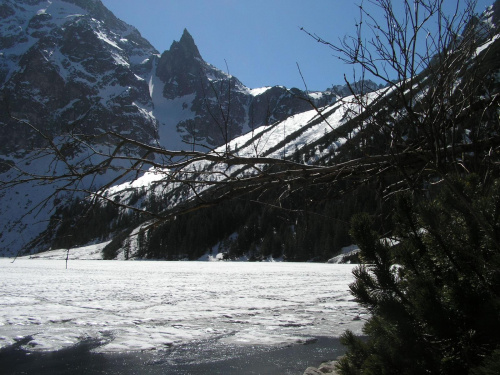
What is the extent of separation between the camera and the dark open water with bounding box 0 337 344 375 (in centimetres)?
355

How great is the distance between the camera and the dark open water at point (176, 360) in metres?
3.55

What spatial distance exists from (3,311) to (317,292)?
7086mm

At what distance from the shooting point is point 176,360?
12.6ft

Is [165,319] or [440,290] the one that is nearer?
[440,290]

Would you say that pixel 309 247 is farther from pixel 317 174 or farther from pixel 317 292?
pixel 317 174

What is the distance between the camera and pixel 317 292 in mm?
9633

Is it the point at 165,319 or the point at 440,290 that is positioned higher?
the point at 440,290

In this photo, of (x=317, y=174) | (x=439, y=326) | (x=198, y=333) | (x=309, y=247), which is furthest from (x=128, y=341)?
(x=309, y=247)

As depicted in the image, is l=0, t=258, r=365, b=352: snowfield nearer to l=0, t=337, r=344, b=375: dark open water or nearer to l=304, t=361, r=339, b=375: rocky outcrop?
l=0, t=337, r=344, b=375: dark open water

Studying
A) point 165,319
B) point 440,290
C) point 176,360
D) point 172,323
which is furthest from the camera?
point 165,319

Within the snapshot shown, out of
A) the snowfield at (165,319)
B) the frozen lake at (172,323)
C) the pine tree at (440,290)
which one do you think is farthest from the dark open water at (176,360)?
the pine tree at (440,290)

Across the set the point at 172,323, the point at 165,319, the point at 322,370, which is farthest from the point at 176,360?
the point at 165,319

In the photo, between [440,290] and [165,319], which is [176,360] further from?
[440,290]

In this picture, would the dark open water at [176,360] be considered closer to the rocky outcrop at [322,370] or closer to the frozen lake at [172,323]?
the frozen lake at [172,323]
